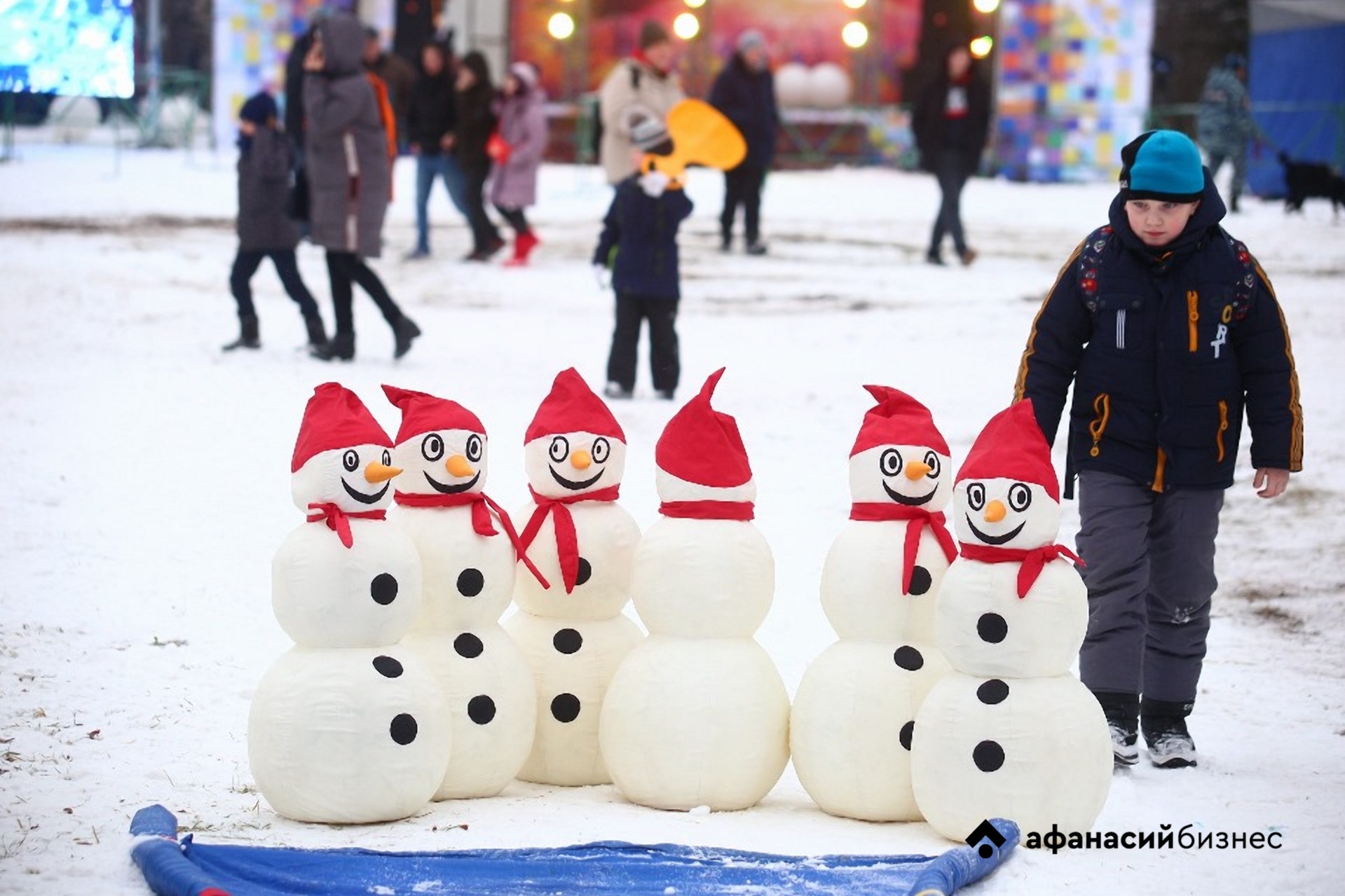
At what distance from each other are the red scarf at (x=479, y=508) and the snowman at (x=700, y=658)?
0.26 metres

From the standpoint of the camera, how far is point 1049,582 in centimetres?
357

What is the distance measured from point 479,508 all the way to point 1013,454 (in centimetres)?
119

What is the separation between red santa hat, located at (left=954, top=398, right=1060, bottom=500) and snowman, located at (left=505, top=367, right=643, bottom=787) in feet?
2.76

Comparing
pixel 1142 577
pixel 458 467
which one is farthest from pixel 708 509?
pixel 1142 577

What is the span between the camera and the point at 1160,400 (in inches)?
165

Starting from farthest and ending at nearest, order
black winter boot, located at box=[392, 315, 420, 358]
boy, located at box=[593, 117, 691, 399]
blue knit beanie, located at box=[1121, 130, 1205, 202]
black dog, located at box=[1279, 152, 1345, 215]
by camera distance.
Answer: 1. black dog, located at box=[1279, 152, 1345, 215]
2. black winter boot, located at box=[392, 315, 420, 358]
3. boy, located at box=[593, 117, 691, 399]
4. blue knit beanie, located at box=[1121, 130, 1205, 202]

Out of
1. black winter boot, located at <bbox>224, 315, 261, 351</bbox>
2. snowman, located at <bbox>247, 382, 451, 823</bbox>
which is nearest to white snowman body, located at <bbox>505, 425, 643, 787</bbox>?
snowman, located at <bbox>247, 382, 451, 823</bbox>

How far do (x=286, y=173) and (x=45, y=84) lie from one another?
1408mm

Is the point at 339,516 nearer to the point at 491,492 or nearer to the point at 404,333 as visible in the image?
the point at 491,492

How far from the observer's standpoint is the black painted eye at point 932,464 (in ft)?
12.4

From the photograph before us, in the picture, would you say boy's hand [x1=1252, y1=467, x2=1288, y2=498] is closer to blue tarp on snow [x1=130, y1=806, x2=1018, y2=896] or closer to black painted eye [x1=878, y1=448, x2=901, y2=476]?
black painted eye [x1=878, y1=448, x2=901, y2=476]

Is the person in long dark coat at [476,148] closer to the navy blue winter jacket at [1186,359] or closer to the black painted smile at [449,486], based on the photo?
the navy blue winter jacket at [1186,359]

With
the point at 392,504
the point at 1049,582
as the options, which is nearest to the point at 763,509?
the point at 392,504

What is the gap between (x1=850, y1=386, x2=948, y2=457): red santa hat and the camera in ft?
12.5
